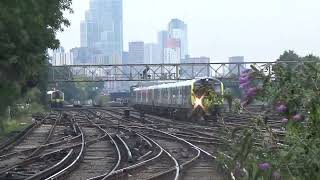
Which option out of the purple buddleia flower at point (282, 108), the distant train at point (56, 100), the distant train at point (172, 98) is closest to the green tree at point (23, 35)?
the distant train at point (172, 98)

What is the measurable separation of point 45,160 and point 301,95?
46.2 ft

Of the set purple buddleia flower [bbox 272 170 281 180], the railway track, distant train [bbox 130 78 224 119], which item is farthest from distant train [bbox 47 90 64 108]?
purple buddleia flower [bbox 272 170 281 180]

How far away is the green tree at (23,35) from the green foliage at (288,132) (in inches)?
526

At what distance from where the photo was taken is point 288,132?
5043 mm

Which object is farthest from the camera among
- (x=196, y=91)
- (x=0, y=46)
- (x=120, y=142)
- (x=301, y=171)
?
(x=120, y=142)

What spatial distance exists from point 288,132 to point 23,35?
17.6 m

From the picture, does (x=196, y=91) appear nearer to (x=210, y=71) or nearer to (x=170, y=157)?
(x=170, y=157)

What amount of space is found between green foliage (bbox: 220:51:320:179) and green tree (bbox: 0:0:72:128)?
13367mm

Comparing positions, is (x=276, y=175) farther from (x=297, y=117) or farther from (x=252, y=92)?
(x=252, y=92)

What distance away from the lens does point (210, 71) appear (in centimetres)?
9031

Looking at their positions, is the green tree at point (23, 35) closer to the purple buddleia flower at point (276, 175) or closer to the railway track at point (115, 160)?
the railway track at point (115, 160)

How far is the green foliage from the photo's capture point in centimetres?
478

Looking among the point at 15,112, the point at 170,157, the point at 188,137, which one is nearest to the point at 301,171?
the point at 170,157

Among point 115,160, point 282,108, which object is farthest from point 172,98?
point 282,108
